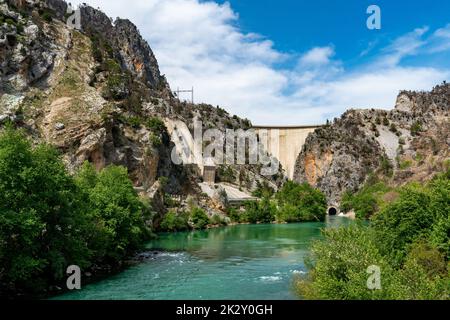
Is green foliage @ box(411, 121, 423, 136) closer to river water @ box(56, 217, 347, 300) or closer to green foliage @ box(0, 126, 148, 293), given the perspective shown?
river water @ box(56, 217, 347, 300)

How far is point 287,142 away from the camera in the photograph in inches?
6668

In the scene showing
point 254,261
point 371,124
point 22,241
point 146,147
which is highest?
point 371,124

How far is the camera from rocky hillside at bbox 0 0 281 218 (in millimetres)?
64688

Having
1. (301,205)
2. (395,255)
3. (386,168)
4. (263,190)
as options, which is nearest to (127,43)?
(263,190)

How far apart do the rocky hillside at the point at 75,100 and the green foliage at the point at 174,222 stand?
5505 mm

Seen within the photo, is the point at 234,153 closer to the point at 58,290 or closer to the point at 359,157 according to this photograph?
the point at 359,157

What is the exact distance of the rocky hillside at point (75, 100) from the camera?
64688 millimetres

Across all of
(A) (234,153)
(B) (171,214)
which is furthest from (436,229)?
(A) (234,153)

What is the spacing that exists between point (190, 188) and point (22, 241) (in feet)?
244

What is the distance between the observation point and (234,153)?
144m

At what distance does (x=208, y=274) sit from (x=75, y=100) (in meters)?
45.4

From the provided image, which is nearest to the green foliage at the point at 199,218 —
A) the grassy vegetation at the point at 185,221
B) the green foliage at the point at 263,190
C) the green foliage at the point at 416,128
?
the grassy vegetation at the point at 185,221

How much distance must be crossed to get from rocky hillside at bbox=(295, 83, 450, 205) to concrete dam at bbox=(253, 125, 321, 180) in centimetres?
978

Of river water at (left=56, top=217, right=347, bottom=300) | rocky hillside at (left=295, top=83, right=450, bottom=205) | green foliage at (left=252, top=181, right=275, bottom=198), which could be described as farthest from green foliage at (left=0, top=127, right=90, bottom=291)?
Result: rocky hillside at (left=295, top=83, right=450, bottom=205)
